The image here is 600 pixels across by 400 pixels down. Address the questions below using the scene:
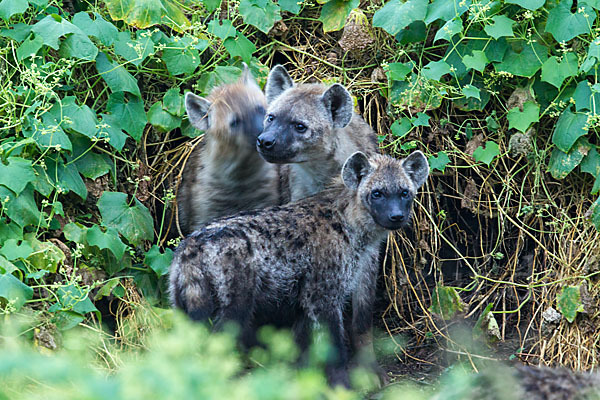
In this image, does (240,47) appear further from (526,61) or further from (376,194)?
(526,61)

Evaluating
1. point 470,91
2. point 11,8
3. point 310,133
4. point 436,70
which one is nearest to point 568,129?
point 470,91

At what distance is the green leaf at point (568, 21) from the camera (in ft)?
17.7

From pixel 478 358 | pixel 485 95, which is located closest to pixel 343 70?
pixel 485 95

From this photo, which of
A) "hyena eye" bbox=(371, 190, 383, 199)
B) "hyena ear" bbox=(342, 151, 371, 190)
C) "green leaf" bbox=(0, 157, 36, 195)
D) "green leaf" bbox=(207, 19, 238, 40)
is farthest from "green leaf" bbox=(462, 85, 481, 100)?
"green leaf" bbox=(0, 157, 36, 195)

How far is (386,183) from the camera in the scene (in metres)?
5.04

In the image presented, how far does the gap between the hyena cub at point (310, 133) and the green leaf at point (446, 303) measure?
3.79 ft

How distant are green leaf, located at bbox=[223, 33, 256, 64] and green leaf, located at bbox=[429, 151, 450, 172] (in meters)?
1.69

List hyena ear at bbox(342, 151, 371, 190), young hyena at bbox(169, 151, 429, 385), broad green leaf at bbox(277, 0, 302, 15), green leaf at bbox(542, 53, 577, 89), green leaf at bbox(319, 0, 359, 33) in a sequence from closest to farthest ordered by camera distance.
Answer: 1. young hyena at bbox(169, 151, 429, 385)
2. hyena ear at bbox(342, 151, 371, 190)
3. green leaf at bbox(542, 53, 577, 89)
4. green leaf at bbox(319, 0, 359, 33)
5. broad green leaf at bbox(277, 0, 302, 15)

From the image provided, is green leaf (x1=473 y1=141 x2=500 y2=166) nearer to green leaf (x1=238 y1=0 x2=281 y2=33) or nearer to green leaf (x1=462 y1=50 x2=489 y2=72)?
green leaf (x1=462 y1=50 x2=489 y2=72)

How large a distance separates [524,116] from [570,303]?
56.9 inches

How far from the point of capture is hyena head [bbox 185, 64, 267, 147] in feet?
18.6

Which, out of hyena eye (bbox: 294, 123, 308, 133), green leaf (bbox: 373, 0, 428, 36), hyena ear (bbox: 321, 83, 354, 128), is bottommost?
hyena eye (bbox: 294, 123, 308, 133)

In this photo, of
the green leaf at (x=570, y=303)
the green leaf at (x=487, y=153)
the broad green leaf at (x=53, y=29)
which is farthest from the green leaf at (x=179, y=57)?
the green leaf at (x=570, y=303)

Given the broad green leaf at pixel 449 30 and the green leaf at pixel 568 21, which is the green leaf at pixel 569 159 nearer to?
the green leaf at pixel 568 21
